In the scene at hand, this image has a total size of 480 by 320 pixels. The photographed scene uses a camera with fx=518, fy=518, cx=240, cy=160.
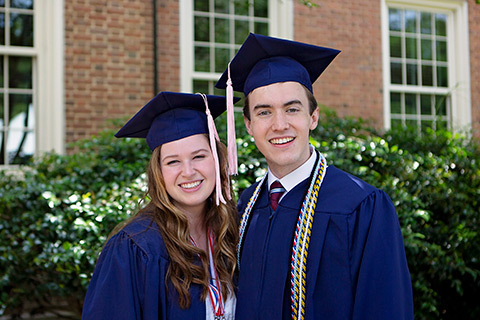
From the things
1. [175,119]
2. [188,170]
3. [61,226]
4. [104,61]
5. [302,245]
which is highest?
[104,61]

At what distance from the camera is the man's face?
2.20 metres

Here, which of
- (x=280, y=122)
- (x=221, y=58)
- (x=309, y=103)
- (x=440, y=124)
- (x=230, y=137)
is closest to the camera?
(x=280, y=122)

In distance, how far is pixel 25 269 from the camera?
392 centimetres

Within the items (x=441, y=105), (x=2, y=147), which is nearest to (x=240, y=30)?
(x=2, y=147)

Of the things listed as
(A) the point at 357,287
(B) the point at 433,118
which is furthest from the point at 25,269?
(B) the point at 433,118

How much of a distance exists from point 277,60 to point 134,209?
1.64m

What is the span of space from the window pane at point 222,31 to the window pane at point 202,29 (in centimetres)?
14

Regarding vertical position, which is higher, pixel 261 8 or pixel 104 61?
pixel 261 8

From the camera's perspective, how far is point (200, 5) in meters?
7.32

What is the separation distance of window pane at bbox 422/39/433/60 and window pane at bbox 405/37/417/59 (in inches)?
6.8

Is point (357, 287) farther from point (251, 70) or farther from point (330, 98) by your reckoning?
point (330, 98)

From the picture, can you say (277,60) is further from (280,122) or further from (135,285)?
(135,285)

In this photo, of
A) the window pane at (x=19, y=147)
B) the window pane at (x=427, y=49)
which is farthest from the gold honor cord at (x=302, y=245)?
the window pane at (x=427, y=49)

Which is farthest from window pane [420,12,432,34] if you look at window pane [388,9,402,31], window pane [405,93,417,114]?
window pane [405,93,417,114]
